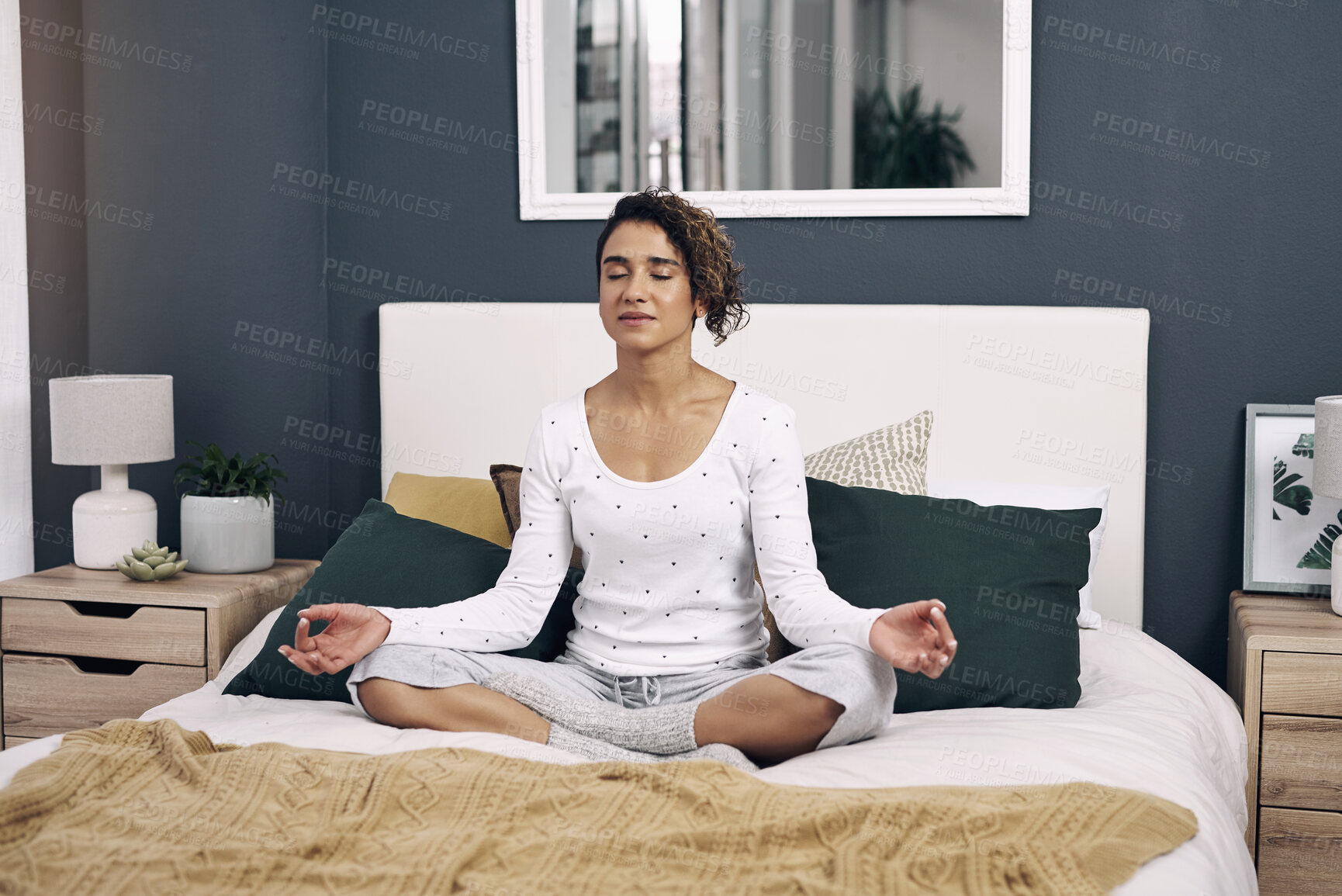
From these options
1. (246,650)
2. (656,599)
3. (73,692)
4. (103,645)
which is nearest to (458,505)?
(246,650)

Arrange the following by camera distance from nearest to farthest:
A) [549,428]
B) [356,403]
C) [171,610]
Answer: [549,428] → [171,610] → [356,403]

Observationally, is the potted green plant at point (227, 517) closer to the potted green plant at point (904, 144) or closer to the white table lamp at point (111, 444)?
the white table lamp at point (111, 444)

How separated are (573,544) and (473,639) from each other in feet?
0.92

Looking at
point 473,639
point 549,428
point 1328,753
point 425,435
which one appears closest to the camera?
point 473,639

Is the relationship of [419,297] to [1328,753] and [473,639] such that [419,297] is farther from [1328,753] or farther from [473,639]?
[1328,753]

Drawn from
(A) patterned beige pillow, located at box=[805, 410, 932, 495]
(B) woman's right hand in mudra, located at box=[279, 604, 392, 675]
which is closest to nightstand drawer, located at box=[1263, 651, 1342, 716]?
(A) patterned beige pillow, located at box=[805, 410, 932, 495]

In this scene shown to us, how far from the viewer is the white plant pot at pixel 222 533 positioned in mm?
2553

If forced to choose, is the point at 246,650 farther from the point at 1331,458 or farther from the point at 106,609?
the point at 1331,458

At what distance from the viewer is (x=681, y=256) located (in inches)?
71.2

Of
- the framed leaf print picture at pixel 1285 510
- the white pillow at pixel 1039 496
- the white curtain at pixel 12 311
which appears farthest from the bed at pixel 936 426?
the white curtain at pixel 12 311

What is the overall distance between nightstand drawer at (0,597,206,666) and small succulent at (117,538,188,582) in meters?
0.08

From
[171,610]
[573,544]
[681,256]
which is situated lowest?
[171,610]

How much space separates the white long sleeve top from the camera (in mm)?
1739

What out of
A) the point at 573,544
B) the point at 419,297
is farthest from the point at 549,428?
the point at 419,297
